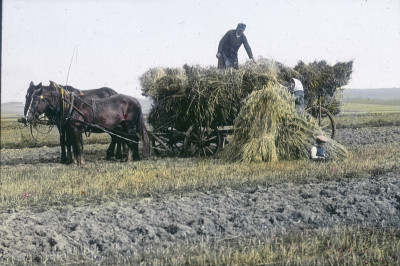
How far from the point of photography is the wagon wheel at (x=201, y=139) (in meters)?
11.4

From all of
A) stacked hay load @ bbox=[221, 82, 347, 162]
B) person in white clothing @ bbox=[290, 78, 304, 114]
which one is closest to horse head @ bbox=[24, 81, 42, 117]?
stacked hay load @ bbox=[221, 82, 347, 162]

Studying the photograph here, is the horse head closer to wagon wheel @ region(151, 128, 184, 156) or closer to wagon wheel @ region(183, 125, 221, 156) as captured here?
wagon wheel @ region(151, 128, 184, 156)

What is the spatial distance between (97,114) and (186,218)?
5433 mm

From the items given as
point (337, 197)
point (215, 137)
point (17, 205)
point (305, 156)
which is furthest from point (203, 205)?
point (215, 137)

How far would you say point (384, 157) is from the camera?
10250mm

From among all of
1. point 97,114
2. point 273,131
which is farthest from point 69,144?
point 273,131

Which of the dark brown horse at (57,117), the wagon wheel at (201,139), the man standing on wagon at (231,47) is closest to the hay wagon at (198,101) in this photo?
the wagon wheel at (201,139)

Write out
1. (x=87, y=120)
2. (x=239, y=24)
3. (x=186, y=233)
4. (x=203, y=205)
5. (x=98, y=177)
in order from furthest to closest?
(x=239, y=24), (x=87, y=120), (x=98, y=177), (x=203, y=205), (x=186, y=233)

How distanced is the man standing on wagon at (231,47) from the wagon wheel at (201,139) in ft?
5.49

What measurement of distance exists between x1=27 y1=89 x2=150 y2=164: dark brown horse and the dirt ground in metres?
4.01

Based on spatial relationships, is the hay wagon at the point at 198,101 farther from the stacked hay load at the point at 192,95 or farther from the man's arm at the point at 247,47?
the man's arm at the point at 247,47

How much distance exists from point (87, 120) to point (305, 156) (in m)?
4.70

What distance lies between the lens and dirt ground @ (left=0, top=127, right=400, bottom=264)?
564 centimetres

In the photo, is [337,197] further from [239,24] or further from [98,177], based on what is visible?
[239,24]
